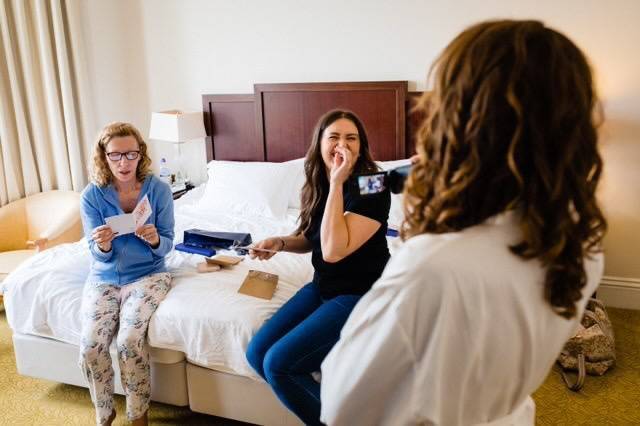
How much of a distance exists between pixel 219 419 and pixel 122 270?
74 cm

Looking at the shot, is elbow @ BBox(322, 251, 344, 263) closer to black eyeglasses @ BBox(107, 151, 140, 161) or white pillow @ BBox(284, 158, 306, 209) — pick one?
black eyeglasses @ BBox(107, 151, 140, 161)

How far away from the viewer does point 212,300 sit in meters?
2.06

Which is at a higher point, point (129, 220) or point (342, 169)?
point (342, 169)

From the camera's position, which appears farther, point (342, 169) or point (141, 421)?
point (141, 421)

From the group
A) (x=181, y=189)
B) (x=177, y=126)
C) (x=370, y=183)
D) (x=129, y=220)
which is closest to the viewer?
(x=370, y=183)

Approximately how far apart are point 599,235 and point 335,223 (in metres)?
0.93

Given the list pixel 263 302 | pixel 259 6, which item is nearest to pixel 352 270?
pixel 263 302

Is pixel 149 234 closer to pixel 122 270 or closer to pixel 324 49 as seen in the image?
pixel 122 270

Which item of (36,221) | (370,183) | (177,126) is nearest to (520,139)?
(370,183)

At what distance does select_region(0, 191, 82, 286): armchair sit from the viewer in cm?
322

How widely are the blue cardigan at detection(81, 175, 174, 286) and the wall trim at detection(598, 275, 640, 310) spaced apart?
2586mm

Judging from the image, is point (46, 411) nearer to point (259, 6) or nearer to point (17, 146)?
point (17, 146)

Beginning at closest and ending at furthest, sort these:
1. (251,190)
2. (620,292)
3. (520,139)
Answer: (520,139) → (620,292) → (251,190)

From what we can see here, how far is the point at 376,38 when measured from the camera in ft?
11.3
